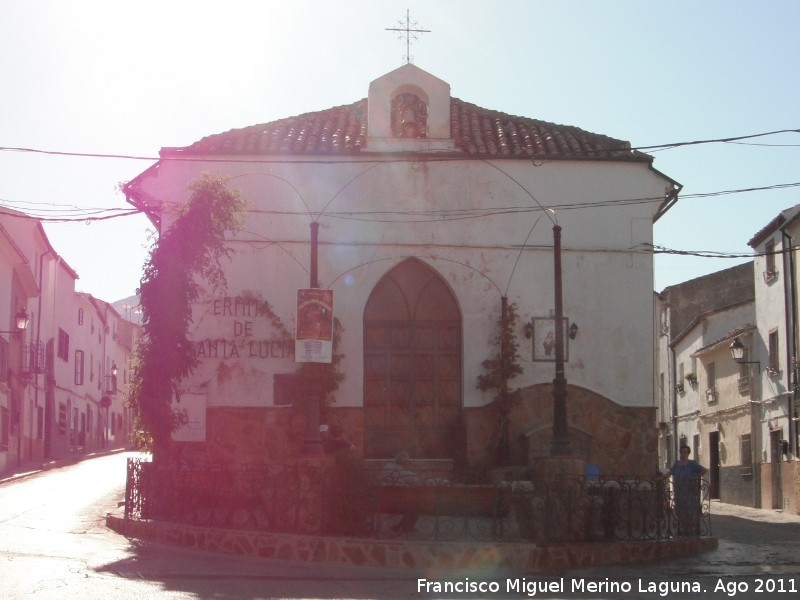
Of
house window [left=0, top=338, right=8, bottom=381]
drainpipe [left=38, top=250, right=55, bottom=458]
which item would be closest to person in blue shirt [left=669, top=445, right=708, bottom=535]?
house window [left=0, top=338, right=8, bottom=381]

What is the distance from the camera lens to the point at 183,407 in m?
19.8

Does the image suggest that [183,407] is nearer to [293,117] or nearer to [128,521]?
[128,521]

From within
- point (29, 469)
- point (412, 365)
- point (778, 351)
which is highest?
point (778, 351)

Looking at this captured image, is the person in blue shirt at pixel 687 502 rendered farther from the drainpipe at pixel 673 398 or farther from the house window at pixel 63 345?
the house window at pixel 63 345

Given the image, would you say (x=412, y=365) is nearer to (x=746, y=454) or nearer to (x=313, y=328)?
(x=313, y=328)

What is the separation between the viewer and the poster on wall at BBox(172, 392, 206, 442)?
1995 centimetres

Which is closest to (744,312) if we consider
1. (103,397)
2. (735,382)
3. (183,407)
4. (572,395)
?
(735,382)

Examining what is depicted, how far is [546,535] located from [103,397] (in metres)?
46.4

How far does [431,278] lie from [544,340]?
8.43ft

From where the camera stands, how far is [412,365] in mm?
21094

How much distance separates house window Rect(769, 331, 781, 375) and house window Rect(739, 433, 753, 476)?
9.25 ft

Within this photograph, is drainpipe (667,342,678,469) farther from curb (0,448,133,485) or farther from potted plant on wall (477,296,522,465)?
curb (0,448,133,485)

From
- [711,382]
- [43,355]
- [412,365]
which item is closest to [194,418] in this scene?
[412,365]

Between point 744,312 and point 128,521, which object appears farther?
point 744,312
